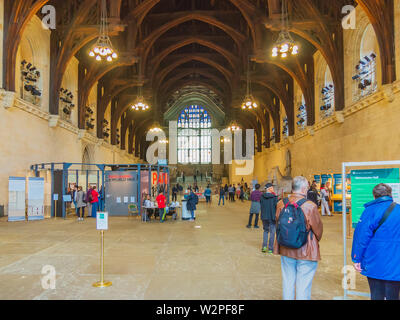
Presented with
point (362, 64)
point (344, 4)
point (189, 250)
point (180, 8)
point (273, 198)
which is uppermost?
point (180, 8)

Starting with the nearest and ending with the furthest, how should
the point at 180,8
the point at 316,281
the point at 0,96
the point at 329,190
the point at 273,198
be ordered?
the point at 316,281, the point at 273,198, the point at 0,96, the point at 329,190, the point at 180,8

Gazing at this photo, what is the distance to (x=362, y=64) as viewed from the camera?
14.1 metres

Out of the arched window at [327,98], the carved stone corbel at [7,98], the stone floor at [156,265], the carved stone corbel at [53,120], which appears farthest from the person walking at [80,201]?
the arched window at [327,98]

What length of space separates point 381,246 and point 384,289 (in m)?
0.39

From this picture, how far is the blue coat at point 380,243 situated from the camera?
9.36 feet

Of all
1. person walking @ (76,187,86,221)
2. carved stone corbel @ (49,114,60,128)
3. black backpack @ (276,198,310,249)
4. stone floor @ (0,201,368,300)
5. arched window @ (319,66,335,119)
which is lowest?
stone floor @ (0,201,368,300)

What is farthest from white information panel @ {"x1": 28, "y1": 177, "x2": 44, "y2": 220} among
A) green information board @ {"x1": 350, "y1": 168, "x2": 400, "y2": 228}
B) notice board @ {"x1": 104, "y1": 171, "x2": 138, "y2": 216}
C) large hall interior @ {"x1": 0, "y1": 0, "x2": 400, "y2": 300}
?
green information board @ {"x1": 350, "y1": 168, "x2": 400, "y2": 228}

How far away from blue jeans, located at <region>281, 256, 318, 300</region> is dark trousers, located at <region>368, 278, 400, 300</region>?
0.51 metres

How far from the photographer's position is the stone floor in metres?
4.34

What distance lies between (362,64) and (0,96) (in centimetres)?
1438

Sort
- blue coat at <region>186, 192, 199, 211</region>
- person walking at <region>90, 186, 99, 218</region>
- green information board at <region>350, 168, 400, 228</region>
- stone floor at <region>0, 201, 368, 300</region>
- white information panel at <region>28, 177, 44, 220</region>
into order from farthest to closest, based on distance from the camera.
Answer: person walking at <region>90, 186, 99, 218</region>, white information panel at <region>28, 177, 44, 220</region>, blue coat at <region>186, 192, 199, 211</region>, stone floor at <region>0, 201, 368, 300</region>, green information board at <region>350, 168, 400, 228</region>

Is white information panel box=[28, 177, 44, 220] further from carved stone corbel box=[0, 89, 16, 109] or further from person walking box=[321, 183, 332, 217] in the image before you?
person walking box=[321, 183, 332, 217]
